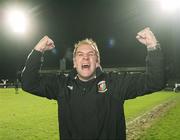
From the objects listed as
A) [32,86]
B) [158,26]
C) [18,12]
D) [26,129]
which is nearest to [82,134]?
[32,86]

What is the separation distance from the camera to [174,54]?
78.4 meters

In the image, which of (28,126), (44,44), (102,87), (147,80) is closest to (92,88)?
(102,87)

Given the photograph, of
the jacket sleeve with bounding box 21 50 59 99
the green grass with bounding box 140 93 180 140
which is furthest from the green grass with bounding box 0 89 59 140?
the jacket sleeve with bounding box 21 50 59 99

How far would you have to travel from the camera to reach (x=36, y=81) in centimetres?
519

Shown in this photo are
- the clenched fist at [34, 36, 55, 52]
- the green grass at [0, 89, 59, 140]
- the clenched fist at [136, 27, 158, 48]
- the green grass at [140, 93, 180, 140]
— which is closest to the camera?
the clenched fist at [136, 27, 158, 48]

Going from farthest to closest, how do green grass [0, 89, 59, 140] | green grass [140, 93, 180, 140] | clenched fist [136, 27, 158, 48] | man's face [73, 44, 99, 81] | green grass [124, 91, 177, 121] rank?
1. green grass [124, 91, 177, 121]
2. green grass [0, 89, 59, 140]
3. green grass [140, 93, 180, 140]
4. man's face [73, 44, 99, 81]
5. clenched fist [136, 27, 158, 48]

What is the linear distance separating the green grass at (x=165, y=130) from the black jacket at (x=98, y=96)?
8039 millimetres

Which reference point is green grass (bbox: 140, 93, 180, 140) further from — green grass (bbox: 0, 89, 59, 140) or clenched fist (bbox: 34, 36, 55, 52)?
clenched fist (bbox: 34, 36, 55, 52)

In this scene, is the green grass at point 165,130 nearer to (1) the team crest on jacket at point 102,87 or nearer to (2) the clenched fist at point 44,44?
(1) the team crest on jacket at point 102,87

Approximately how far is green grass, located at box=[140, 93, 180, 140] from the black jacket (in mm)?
8039

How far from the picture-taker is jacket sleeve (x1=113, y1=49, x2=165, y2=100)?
4.78 m

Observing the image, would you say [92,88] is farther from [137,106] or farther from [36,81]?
[137,106]

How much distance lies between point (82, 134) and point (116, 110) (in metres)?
0.56

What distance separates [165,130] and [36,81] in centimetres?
1046
